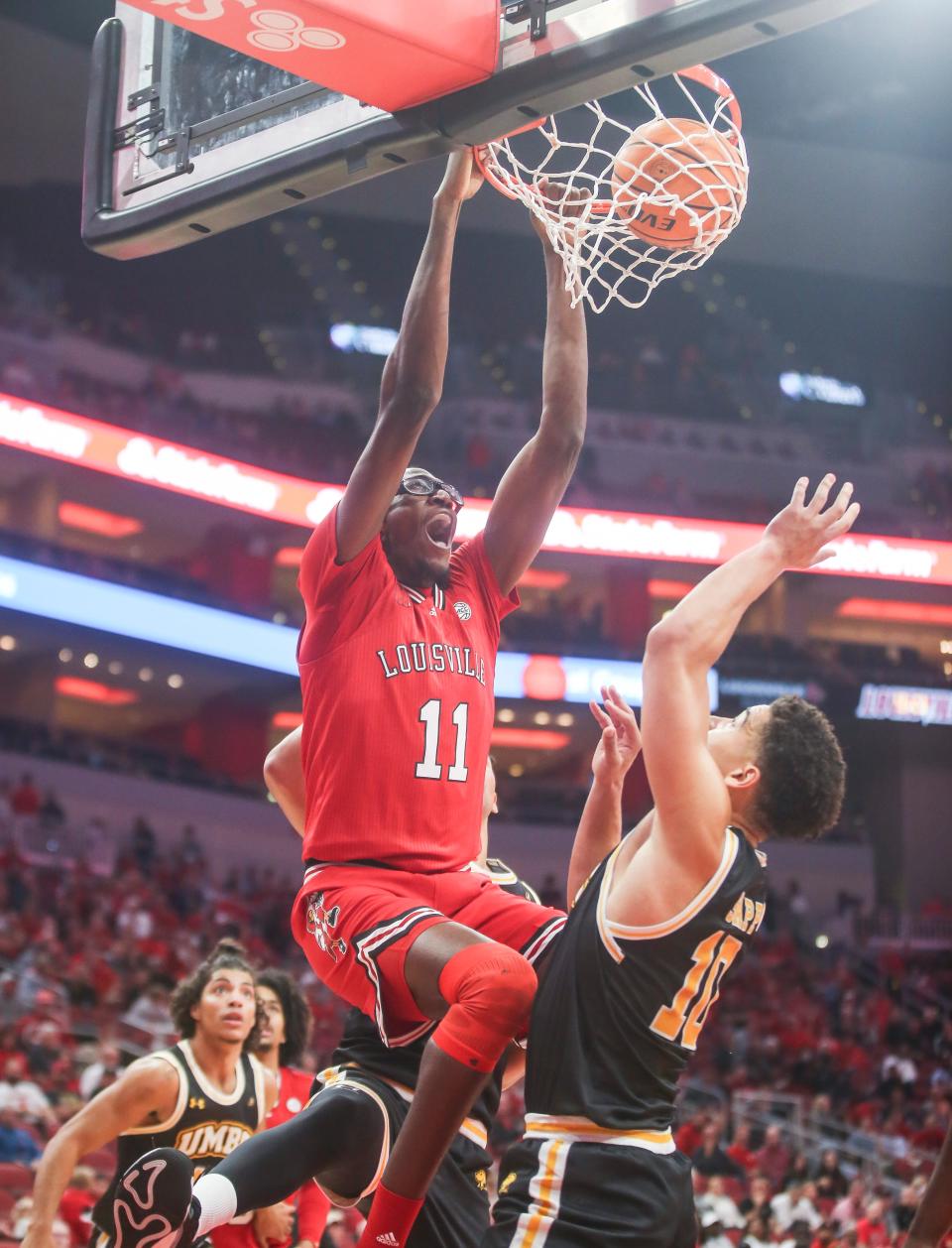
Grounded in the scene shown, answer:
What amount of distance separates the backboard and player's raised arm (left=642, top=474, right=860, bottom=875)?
100 centimetres

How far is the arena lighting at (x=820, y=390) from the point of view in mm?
29531

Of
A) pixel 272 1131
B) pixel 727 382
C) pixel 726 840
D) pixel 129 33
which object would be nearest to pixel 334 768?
pixel 272 1131

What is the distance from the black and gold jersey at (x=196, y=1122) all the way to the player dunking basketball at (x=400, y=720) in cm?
164

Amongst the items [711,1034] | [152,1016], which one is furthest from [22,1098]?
[711,1034]

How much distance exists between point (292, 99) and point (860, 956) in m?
21.3

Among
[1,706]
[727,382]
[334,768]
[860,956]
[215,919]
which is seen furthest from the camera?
[727,382]

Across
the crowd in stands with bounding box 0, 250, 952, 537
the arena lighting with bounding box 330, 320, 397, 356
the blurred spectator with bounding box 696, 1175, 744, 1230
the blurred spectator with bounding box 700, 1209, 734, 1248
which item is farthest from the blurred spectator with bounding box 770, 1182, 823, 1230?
the arena lighting with bounding box 330, 320, 397, 356

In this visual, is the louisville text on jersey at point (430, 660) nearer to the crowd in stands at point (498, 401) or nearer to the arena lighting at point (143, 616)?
the arena lighting at point (143, 616)

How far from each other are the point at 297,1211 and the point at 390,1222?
307cm

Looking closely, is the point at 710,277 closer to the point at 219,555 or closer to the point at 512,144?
the point at 219,555

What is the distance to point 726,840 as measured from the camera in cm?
341

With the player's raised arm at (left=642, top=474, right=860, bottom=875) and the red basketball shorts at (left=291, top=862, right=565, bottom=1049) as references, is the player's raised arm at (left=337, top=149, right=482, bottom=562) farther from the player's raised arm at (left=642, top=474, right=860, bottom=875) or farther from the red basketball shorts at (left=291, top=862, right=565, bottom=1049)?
the player's raised arm at (left=642, top=474, right=860, bottom=875)

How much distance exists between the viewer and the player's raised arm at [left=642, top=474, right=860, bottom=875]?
3326mm

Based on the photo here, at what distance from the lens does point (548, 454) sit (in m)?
4.68
